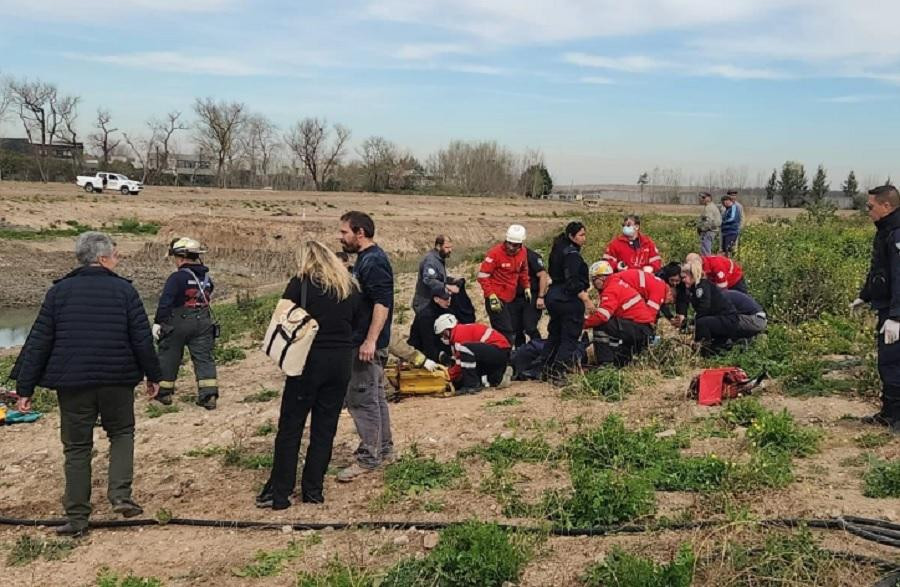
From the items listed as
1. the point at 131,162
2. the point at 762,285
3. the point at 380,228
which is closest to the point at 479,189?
the point at 131,162

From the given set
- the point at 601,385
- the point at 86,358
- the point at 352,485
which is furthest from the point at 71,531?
the point at 601,385

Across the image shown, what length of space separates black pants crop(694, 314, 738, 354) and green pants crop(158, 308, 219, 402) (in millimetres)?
5551

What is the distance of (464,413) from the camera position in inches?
311

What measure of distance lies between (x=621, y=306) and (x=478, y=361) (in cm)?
169

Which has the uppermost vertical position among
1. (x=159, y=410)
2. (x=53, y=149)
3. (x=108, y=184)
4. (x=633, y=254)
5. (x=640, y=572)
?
(x=53, y=149)

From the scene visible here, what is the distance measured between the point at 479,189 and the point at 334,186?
16502 millimetres

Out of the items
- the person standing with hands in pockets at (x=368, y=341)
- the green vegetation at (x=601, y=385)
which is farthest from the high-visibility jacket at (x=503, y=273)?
the person standing with hands in pockets at (x=368, y=341)

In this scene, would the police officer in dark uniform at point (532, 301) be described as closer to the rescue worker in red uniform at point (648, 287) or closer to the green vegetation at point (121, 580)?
the rescue worker in red uniform at point (648, 287)

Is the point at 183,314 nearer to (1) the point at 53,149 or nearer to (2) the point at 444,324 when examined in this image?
(2) the point at 444,324

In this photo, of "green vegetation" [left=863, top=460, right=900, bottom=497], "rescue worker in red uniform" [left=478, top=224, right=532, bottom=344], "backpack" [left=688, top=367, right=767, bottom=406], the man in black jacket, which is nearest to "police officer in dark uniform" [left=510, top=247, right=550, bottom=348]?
"rescue worker in red uniform" [left=478, top=224, right=532, bottom=344]

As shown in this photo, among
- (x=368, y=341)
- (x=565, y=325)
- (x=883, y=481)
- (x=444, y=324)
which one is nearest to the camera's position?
(x=883, y=481)

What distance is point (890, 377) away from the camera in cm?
661

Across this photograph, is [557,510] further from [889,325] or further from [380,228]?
[380,228]

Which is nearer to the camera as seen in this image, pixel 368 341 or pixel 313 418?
pixel 313 418
